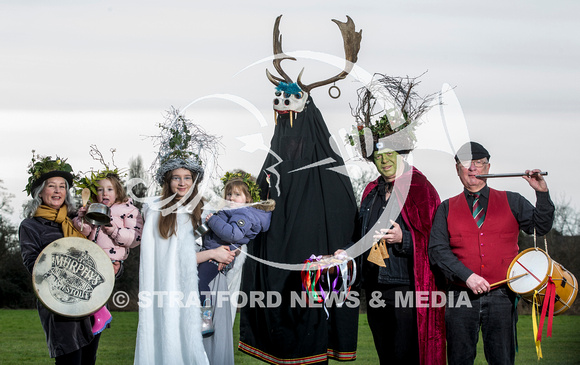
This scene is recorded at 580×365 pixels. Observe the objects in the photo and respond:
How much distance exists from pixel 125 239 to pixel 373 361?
5.56 meters

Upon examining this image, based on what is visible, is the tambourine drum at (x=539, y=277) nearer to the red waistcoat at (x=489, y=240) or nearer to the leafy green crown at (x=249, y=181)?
the red waistcoat at (x=489, y=240)

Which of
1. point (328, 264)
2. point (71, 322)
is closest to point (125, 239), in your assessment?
point (71, 322)

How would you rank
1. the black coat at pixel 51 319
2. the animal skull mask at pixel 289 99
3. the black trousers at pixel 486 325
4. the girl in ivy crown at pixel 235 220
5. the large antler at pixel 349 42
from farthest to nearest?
the large antler at pixel 349 42, the animal skull mask at pixel 289 99, the girl in ivy crown at pixel 235 220, the black coat at pixel 51 319, the black trousers at pixel 486 325

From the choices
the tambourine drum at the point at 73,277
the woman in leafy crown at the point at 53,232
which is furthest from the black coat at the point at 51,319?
the tambourine drum at the point at 73,277

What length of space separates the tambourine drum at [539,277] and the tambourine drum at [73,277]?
3327mm

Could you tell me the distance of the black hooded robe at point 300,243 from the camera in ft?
21.3

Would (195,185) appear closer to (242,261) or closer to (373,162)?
(242,261)

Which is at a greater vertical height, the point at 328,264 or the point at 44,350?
the point at 328,264

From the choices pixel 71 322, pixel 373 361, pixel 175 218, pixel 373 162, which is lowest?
pixel 373 361

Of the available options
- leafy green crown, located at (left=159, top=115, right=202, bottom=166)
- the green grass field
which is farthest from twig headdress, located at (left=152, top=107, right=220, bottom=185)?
the green grass field

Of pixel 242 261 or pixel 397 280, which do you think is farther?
pixel 242 261

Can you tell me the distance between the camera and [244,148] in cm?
701

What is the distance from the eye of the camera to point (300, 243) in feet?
21.5

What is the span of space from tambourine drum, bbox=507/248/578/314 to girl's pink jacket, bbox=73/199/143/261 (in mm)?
3430
